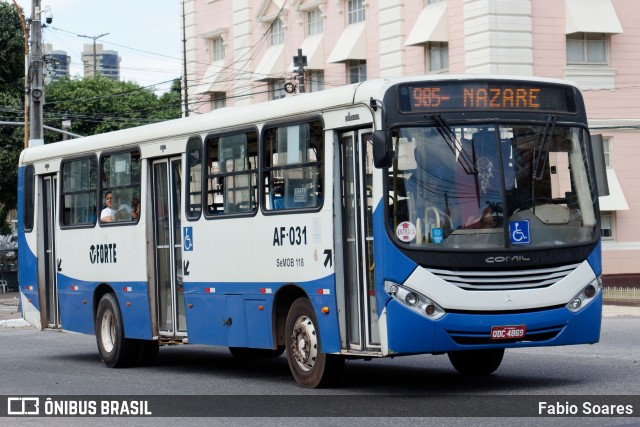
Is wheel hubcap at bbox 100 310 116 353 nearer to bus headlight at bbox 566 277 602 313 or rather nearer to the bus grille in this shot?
the bus grille

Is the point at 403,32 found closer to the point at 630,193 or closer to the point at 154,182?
the point at 630,193

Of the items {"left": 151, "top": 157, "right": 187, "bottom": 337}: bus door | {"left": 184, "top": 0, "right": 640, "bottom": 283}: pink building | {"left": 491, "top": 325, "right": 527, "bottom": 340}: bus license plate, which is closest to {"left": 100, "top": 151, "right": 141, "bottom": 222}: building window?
{"left": 151, "top": 157, "right": 187, "bottom": 337}: bus door

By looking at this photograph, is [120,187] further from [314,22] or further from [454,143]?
[314,22]

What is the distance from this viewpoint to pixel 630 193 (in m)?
38.4

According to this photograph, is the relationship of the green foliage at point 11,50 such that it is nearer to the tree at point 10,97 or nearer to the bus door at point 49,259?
the tree at point 10,97

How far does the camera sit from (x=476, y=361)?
613 inches

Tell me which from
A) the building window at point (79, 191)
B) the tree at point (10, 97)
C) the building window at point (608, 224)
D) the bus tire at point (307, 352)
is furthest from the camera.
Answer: the tree at point (10, 97)

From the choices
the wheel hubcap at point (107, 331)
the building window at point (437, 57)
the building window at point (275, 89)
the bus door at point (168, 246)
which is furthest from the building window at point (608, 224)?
the bus door at point (168, 246)

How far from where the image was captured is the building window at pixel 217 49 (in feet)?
159

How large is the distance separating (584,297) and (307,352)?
117 inches

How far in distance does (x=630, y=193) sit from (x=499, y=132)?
25.9 m

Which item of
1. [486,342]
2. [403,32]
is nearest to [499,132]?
[486,342]

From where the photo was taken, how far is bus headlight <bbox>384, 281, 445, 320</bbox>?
13000 millimetres

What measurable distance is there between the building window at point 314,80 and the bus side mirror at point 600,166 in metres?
29.3
